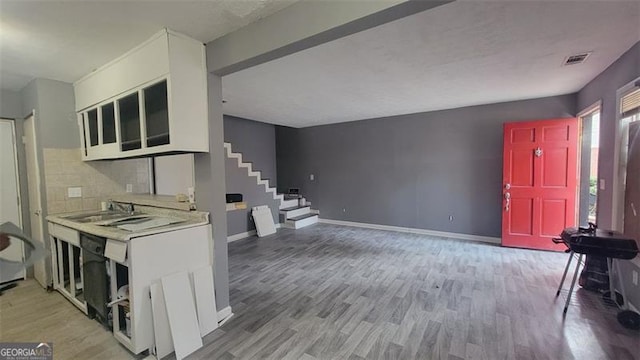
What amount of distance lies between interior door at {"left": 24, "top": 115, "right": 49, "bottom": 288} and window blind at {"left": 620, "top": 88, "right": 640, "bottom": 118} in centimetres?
629

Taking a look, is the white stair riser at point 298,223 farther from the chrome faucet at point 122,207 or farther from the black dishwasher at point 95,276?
the black dishwasher at point 95,276

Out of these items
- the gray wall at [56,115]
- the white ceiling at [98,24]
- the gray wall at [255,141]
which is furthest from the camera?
the gray wall at [255,141]

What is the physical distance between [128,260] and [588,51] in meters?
4.54

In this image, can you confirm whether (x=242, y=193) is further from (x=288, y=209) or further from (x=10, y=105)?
(x=10, y=105)

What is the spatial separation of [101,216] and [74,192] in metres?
0.62

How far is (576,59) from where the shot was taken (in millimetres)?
2811

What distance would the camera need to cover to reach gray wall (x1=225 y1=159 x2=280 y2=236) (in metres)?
5.27

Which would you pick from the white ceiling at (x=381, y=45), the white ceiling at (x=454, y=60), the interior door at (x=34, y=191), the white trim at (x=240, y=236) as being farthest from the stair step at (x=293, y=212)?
the interior door at (x=34, y=191)

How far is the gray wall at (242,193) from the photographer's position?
5.27 m

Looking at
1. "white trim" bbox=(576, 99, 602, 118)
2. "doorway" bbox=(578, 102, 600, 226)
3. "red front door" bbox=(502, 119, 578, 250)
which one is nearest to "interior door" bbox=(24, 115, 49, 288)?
"red front door" bbox=(502, 119, 578, 250)

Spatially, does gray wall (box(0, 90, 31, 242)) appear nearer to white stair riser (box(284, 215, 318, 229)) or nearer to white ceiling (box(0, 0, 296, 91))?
white ceiling (box(0, 0, 296, 91))

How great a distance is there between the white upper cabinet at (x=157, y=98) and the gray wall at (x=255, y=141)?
291 centimetres

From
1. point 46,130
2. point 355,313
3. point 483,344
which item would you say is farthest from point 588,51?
point 46,130

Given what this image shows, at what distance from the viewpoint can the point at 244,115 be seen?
5.45 m
